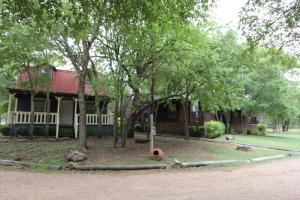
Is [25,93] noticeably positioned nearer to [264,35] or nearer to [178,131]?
[178,131]

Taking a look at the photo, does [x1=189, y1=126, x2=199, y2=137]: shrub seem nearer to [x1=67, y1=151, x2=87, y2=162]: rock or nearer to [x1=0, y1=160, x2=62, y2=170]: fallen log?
[x1=67, y1=151, x2=87, y2=162]: rock

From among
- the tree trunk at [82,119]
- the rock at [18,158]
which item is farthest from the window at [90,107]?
the rock at [18,158]

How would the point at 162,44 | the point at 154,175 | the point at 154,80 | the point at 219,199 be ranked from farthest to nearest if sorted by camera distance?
the point at 154,80
the point at 162,44
the point at 154,175
the point at 219,199

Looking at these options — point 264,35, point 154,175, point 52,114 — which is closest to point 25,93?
point 52,114

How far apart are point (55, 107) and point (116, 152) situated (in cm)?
1035

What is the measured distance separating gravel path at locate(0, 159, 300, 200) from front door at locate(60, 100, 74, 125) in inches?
488

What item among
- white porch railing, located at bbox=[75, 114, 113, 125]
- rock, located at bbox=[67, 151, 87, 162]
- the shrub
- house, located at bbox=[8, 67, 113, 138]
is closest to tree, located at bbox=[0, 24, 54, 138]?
house, located at bbox=[8, 67, 113, 138]

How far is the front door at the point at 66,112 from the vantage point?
80.9 feet

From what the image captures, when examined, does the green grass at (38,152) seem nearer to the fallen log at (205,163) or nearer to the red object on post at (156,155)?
the red object on post at (156,155)

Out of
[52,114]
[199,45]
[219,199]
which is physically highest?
[199,45]

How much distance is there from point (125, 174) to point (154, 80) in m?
7.00

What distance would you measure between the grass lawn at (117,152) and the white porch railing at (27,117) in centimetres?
323

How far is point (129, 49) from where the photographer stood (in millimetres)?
15180

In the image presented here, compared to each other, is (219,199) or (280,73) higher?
(280,73)
